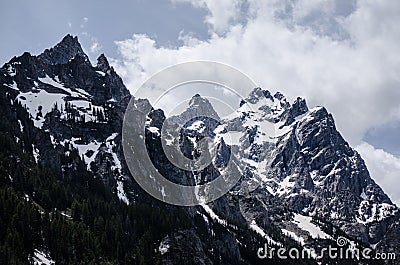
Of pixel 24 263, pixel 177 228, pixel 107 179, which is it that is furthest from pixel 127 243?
pixel 107 179

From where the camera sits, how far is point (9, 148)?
143 metres

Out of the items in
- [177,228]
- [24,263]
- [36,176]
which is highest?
[36,176]

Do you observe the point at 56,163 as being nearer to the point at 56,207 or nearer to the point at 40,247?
the point at 56,207

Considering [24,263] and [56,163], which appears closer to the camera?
[24,263]

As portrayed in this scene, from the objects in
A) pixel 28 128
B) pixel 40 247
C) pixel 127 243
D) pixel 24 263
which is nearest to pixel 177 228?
pixel 127 243

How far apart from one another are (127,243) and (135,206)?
3129 cm

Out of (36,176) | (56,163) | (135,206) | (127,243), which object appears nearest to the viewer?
(127,243)

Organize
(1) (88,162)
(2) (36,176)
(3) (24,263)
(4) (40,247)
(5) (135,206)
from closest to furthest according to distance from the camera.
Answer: (3) (24,263), (4) (40,247), (2) (36,176), (5) (135,206), (1) (88,162)

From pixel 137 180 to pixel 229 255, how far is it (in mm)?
45484

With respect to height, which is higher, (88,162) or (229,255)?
(88,162)

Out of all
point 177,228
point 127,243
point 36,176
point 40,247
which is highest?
point 36,176

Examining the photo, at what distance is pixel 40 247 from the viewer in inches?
3935

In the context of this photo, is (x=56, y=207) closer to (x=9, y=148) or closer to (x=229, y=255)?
(x=9, y=148)

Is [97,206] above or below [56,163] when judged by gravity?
below
